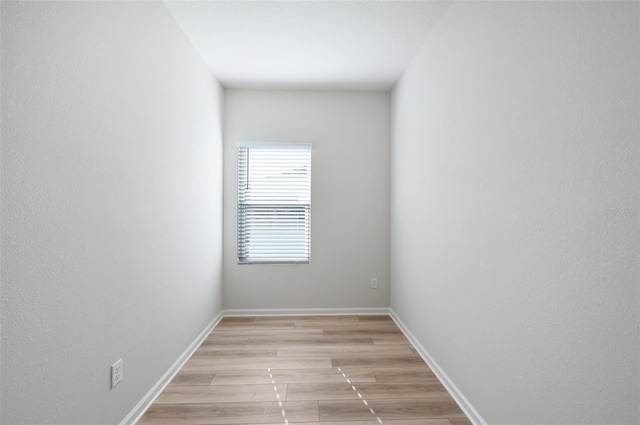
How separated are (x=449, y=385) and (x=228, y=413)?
4.79ft

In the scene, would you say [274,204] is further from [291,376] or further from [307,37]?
[291,376]

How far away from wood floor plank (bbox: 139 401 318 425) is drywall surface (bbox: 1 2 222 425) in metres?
0.18

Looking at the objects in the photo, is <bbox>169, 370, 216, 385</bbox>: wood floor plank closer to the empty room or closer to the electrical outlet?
the empty room

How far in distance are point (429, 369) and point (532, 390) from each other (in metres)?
1.14

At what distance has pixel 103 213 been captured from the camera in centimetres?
145

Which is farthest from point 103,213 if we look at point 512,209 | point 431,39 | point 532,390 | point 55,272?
point 431,39

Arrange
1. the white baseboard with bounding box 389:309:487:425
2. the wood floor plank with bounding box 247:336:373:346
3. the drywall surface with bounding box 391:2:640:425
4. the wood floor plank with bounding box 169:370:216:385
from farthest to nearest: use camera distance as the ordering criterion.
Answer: the wood floor plank with bounding box 247:336:373:346 < the wood floor plank with bounding box 169:370:216:385 < the white baseboard with bounding box 389:309:487:425 < the drywall surface with bounding box 391:2:640:425

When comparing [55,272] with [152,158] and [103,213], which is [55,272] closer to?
[103,213]

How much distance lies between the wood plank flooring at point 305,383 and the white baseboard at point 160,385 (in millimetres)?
37

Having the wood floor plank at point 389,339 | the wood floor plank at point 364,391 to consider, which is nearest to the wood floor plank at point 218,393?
the wood floor plank at point 364,391

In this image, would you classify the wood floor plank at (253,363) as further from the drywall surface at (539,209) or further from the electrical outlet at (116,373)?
the drywall surface at (539,209)

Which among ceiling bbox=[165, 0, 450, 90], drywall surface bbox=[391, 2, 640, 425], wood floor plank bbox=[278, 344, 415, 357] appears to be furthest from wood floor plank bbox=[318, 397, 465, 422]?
ceiling bbox=[165, 0, 450, 90]

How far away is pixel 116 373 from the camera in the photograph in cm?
155

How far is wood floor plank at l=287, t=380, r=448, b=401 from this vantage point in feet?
6.43
